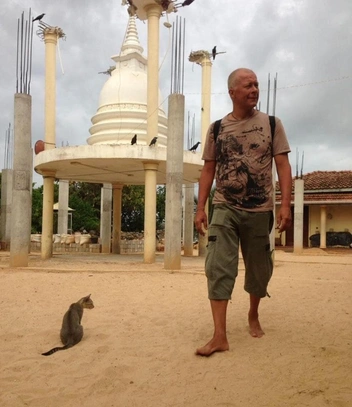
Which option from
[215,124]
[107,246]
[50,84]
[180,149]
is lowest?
[107,246]

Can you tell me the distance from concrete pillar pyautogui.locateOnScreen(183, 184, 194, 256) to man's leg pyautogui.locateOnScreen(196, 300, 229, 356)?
12549mm

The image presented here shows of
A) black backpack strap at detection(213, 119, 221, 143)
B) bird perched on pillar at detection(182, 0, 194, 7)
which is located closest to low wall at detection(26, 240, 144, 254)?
bird perched on pillar at detection(182, 0, 194, 7)

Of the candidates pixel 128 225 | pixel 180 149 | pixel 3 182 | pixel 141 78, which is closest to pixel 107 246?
pixel 3 182

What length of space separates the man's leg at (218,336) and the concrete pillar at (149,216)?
26.7ft

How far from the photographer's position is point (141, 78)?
14.5 m

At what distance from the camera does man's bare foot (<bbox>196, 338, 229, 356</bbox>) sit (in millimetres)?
3100

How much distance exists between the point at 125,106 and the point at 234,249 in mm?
11160

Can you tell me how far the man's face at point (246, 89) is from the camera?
3350mm

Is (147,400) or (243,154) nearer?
(147,400)

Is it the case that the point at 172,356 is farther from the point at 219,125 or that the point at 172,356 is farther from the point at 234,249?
the point at 219,125

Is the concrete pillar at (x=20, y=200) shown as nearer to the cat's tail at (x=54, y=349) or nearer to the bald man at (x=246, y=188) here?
the cat's tail at (x=54, y=349)

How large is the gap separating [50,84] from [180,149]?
607 cm

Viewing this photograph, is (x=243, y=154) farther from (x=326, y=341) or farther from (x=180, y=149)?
(x=180, y=149)

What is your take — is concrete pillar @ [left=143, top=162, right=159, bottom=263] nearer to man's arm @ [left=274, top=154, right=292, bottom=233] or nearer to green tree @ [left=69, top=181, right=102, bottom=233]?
man's arm @ [left=274, top=154, right=292, bottom=233]
